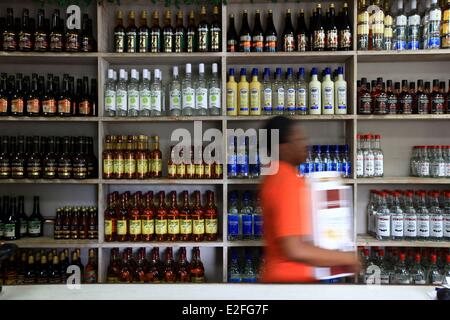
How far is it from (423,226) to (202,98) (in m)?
1.63

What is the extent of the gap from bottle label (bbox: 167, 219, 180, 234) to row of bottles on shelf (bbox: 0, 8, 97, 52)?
49.5 inches

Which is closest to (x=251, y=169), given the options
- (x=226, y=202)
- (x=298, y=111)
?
(x=226, y=202)

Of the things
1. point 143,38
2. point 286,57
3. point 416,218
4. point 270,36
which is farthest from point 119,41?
point 416,218

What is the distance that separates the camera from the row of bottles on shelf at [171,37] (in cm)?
275

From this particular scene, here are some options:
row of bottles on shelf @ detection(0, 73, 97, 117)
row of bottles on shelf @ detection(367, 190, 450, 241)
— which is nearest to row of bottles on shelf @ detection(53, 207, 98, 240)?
row of bottles on shelf @ detection(0, 73, 97, 117)

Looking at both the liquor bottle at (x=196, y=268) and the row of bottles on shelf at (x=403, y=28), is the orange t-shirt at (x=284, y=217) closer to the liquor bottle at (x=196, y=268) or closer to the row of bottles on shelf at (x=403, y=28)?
the liquor bottle at (x=196, y=268)

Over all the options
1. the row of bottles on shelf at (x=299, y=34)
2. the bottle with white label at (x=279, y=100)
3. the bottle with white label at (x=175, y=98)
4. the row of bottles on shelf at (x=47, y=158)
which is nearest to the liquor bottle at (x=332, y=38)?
the row of bottles on shelf at (x=299, y=34)

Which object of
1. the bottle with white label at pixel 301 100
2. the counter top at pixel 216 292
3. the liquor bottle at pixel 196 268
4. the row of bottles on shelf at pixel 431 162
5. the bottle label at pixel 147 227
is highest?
the bottle with white label at pixel 301 100

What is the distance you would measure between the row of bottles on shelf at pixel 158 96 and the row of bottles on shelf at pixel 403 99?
3.12 feet

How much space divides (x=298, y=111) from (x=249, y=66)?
540 mm

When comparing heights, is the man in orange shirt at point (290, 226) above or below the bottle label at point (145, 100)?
below

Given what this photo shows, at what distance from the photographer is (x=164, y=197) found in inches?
113

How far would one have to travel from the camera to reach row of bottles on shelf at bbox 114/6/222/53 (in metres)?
2.75
